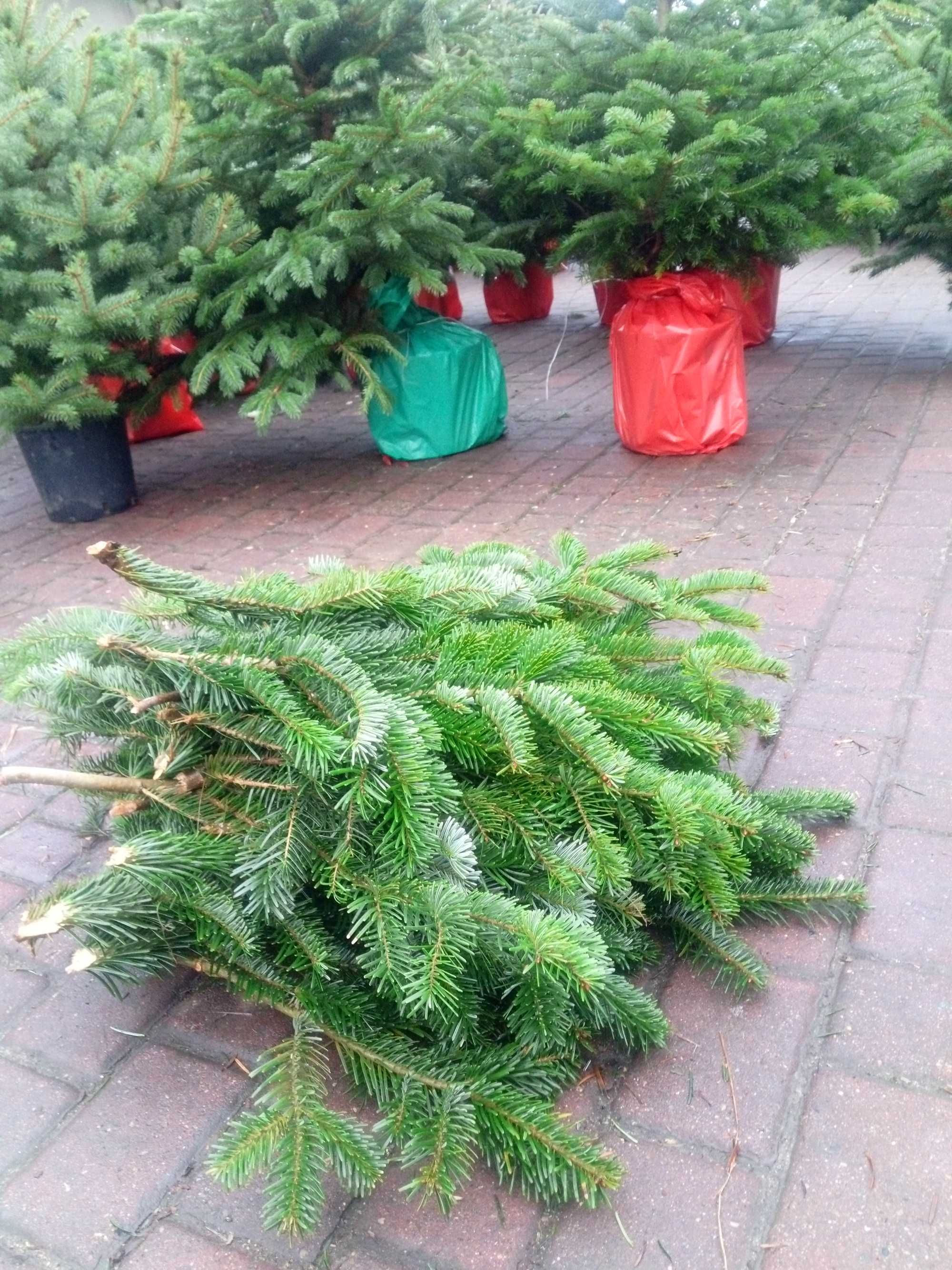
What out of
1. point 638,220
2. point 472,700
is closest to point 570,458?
point 638,220

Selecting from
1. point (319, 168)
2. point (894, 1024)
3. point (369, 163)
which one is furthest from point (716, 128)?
point (894, 1024)

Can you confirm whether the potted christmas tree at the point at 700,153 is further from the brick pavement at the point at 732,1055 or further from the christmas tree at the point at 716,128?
the brick pavement at the point at 732,1055

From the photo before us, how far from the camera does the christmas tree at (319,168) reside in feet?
15.0

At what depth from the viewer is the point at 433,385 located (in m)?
5.55

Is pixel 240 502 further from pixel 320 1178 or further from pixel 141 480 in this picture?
pixel 320 1178

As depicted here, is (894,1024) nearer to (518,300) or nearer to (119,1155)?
(119,1155)

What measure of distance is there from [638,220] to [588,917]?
3.80 meters

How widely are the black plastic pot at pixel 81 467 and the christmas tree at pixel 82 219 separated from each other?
267mm

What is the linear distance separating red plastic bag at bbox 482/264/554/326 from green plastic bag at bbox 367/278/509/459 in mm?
4101

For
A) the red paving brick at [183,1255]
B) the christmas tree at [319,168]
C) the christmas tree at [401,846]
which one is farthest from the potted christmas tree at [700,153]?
the red paving brick at [183,1255]

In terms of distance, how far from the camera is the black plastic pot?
524 cm

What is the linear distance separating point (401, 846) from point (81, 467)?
178 inches

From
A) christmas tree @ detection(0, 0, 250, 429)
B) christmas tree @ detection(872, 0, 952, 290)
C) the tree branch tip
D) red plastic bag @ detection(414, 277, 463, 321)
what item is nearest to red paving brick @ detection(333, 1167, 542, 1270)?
the tree branch tip

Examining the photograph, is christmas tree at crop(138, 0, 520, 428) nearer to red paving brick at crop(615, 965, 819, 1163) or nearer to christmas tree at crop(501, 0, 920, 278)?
christmas tree at crop(501, 0, 920, 278)
